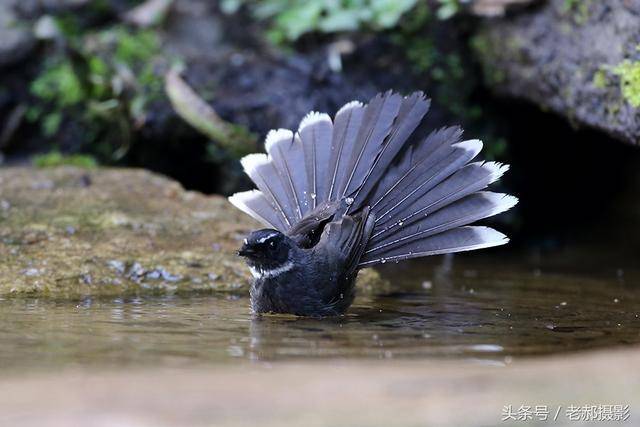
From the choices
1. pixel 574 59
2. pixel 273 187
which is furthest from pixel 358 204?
pixel 574 59

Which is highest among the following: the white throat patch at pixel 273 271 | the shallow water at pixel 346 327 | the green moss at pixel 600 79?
the green moss at pixel 600 79

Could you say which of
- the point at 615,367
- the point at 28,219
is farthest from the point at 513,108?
the point at 615,367

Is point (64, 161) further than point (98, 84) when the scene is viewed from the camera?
No

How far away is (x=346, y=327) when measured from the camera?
14.9 ft

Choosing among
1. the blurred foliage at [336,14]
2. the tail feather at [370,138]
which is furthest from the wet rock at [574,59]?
the tail feather at [370,138]

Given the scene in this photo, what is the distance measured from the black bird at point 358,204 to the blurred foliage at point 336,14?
7.47 feet

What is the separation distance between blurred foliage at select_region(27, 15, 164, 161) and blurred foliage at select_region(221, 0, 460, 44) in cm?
116

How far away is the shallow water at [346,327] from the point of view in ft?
11.7

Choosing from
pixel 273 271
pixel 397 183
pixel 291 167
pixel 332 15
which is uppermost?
pixel 332 15

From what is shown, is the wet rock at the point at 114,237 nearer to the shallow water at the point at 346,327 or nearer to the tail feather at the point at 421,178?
the shallow water at the point at 346,327

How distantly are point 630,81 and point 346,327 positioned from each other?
2.26 m

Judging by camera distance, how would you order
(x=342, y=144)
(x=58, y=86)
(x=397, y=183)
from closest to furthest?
(x=397, y=183) → (x=342, y=144) → (x=58, y=86)

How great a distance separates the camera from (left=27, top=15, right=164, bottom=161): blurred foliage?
796cm

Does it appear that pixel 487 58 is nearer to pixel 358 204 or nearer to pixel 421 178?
pixel 421 178
